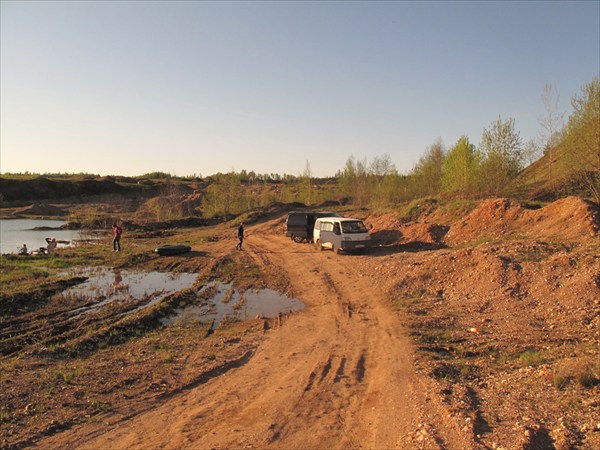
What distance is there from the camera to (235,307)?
14.0m

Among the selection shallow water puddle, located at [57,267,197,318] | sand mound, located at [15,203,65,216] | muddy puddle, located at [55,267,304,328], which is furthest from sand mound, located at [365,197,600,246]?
sand mound, located at [15,203,65,216]

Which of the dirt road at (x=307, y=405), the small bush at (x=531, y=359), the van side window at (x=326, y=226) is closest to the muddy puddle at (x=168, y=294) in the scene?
the dirt road at (x=307, y=405)

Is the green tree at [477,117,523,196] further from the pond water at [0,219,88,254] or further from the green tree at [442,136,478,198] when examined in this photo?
the pond water at [0,219,88,254]

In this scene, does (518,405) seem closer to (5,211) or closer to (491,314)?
(491,314)

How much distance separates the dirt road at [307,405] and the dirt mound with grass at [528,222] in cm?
1038

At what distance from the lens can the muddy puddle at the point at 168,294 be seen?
13312 millimetres

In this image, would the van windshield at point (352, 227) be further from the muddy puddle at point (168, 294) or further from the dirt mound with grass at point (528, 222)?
the muddy puddle at point (168, 294)

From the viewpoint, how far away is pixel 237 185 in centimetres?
5662

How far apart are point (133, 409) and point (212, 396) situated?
1281 mm

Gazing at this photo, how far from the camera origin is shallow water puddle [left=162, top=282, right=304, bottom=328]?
1298 cm

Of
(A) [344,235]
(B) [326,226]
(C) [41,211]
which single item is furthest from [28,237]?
(A) [344,235]

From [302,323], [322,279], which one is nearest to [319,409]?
[302,323]

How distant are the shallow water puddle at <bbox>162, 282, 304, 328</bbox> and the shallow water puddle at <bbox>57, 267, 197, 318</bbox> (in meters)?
1.81

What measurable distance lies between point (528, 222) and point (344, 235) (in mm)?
8808
